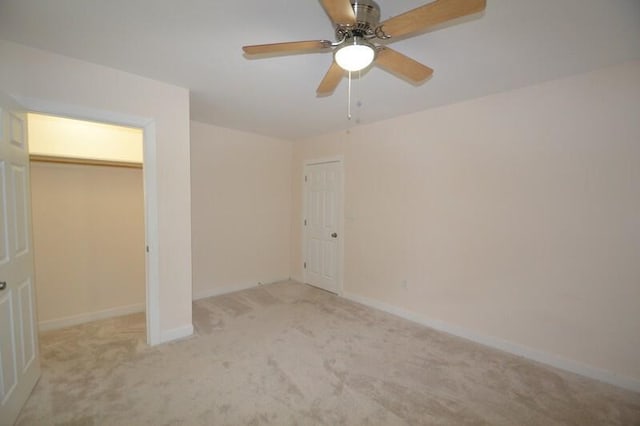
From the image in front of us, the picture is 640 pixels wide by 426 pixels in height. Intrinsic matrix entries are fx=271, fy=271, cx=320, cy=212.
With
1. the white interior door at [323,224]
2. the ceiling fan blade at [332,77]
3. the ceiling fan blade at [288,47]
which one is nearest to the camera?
the ceiling fan blade at [288,47]

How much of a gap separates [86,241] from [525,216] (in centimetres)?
459

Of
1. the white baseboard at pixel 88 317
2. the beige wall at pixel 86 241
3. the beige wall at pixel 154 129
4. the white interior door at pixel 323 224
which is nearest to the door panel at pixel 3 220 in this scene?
the beige wall at pixel 154 129

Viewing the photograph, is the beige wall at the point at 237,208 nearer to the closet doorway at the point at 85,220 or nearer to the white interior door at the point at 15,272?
the closet doorway at the point at 85,220

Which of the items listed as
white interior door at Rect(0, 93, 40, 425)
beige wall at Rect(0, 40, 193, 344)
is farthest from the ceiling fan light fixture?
white interior door at Rect(0, 93, 40, 425)

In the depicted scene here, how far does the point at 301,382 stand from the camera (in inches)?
82.1

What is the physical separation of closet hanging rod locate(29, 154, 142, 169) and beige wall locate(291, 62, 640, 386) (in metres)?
3.00

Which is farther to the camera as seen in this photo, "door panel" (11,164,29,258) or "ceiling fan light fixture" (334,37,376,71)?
"door panel" (11,164,29,258)

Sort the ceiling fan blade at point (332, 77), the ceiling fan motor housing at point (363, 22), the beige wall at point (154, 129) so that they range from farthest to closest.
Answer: the beige wall at point (154, 129), the ceiling fan blade at point (332, 77), the ceiling fan motor housing at point (363, 22)

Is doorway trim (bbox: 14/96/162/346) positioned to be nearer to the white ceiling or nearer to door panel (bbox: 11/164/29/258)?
the white ceiling

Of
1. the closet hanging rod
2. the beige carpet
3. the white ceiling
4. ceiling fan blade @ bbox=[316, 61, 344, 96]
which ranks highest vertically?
the white ceiling

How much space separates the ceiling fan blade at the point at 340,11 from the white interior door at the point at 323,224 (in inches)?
107

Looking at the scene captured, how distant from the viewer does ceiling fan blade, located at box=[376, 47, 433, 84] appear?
1.55 metres

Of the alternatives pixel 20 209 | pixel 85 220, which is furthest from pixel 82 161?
pixel 20 209

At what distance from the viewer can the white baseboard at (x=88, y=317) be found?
2855mm
